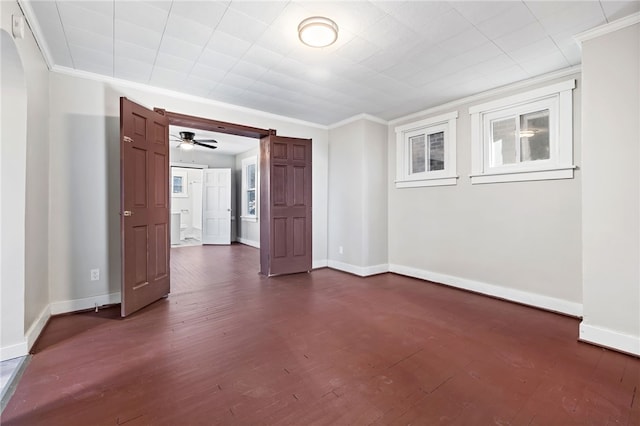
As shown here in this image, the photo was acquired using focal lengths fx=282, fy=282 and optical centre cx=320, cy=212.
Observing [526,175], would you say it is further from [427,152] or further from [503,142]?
[427,152]

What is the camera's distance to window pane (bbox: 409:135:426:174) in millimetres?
4574

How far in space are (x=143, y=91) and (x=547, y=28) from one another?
14.0 feet

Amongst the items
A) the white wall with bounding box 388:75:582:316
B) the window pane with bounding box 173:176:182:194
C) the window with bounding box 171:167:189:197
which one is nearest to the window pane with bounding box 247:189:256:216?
the window with bounding box 171:167:189:197

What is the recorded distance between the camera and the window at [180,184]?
9.17 metres

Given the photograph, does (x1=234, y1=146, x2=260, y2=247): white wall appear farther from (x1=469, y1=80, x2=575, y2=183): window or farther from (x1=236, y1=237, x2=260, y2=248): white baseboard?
(x1=469, y1=80, x2=575, y2=183): window

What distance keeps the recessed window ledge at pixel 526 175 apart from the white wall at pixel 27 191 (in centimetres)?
463

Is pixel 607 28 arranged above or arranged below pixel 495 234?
above

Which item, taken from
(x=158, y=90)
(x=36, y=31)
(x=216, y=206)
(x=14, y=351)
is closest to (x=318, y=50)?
(x=158, y=90)

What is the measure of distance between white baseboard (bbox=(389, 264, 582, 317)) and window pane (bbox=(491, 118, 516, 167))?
1599 mm

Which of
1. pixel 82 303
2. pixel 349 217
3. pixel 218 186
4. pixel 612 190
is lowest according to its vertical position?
pixel 82 303

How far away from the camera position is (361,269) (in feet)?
A: 15.3

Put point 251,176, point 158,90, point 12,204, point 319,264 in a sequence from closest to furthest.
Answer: point 12,204 < point 158,90 < point 319,264 < point 251,176

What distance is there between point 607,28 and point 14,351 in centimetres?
526

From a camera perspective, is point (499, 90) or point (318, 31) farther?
point (499, 90)
